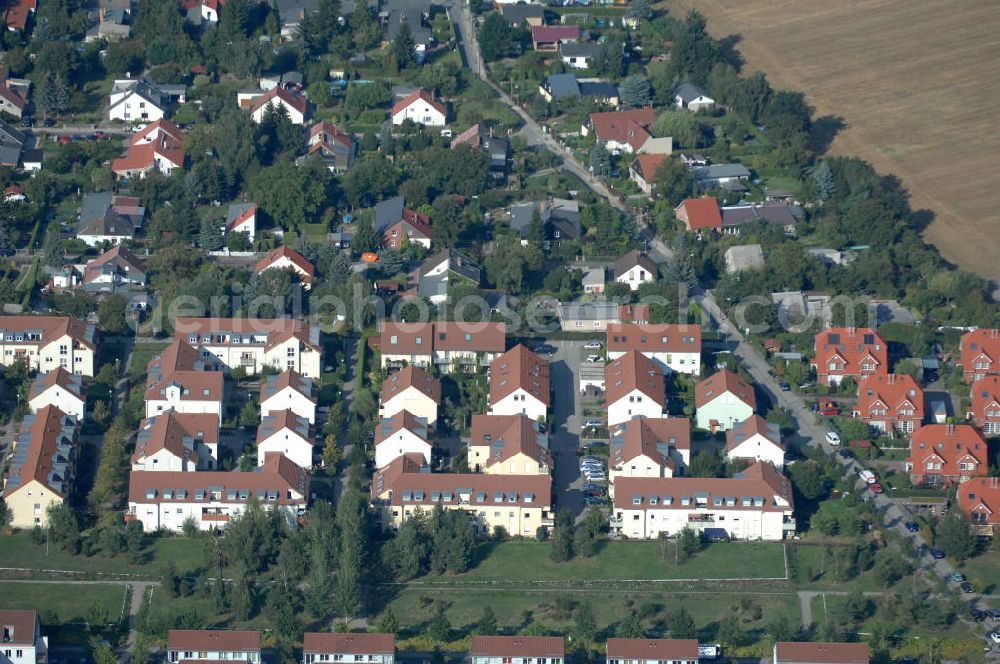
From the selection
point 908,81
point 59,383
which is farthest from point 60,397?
point 908,81

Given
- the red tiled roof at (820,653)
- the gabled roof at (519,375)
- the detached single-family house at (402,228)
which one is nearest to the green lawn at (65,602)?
the gabled roof at (519,375)

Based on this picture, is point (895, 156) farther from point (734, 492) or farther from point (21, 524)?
point (21, 524)

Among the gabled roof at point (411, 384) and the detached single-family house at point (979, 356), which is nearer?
the gabled roof at point (411, 384)

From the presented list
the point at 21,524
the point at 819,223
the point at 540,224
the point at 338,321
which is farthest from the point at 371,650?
the point at 819,223

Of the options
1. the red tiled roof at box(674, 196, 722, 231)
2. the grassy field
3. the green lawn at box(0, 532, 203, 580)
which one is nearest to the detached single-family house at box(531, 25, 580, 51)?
the grassy field

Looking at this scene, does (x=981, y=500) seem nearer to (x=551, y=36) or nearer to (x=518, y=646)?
(x=518, y=646)

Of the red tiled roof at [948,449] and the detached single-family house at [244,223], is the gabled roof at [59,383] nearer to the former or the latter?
the detached single-family house at [244,223]
